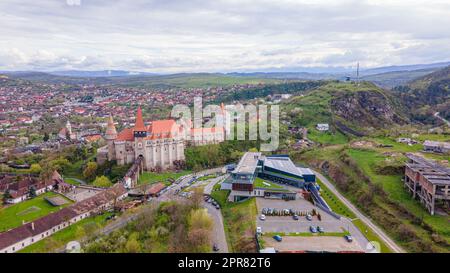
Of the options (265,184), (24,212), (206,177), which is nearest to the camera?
(24,212)

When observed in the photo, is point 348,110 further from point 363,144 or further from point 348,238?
point 348,238

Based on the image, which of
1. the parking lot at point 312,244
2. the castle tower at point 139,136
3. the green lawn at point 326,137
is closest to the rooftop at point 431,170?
the parking lot at point 312,244

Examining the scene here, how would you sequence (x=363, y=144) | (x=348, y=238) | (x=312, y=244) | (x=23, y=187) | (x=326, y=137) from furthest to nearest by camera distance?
(x=326, y=137) < (x=363, y=144) < (x=23, y=187) < (x=348, y=238) < (x=312, y=244)

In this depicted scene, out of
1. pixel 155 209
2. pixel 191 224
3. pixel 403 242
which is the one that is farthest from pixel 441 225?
pixel 155 209

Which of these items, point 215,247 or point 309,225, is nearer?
point 215,247

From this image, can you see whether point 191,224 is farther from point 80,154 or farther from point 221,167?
point 80,154

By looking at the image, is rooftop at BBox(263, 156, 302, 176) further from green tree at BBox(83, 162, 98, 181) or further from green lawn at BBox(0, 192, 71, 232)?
green tree at BBox(83, 162, 98, 181)

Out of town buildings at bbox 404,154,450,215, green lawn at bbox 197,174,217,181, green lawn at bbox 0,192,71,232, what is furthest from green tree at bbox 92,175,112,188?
town buildings at bbox 404,154,450,215

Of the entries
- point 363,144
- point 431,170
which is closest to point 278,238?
point 431,170
